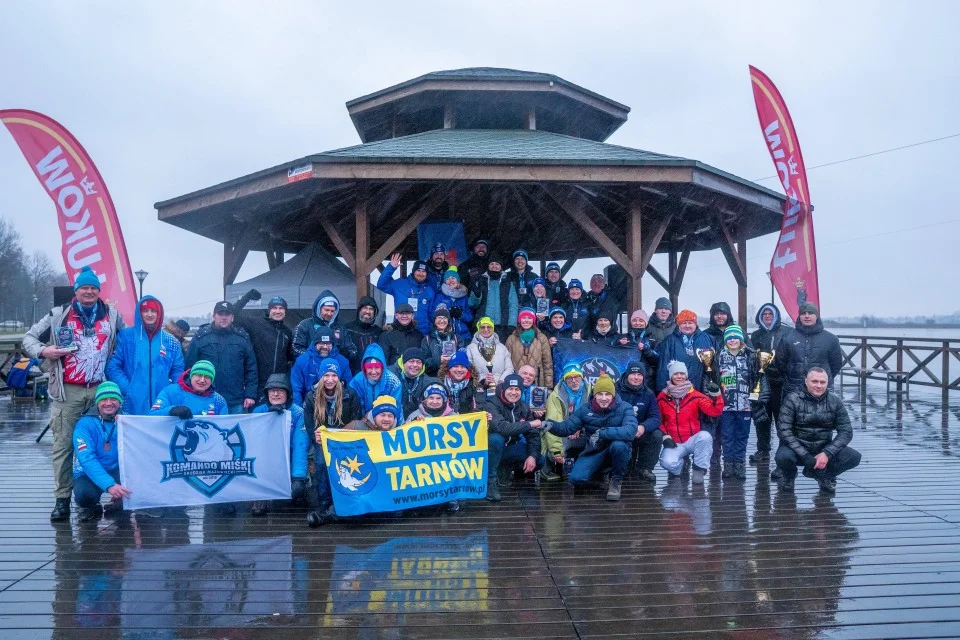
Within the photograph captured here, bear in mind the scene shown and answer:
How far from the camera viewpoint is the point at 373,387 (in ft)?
19.8

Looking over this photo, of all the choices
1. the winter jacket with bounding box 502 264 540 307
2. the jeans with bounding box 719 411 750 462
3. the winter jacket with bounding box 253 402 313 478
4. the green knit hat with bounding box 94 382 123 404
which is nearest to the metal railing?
the jeans with bounding box 719 411 750 462

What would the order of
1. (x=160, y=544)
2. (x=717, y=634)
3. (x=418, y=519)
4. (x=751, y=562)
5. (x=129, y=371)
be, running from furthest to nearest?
1. (x=129, y=371)
2. (x=418, y=519)
3. (x=160, y=544)
4. (x=751, y=562)
5. (x=717, y=634)

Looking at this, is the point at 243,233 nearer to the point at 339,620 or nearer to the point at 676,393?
the point at 676,393

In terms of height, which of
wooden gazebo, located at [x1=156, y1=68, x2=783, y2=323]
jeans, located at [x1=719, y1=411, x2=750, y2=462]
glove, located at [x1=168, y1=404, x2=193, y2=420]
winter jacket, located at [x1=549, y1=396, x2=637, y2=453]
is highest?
wooden gazebo, located at [x1=156, y1=68, x2=783, y2=323]

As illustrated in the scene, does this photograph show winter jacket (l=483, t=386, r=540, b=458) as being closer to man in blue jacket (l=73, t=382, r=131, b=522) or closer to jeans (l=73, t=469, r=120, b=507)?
man in blue jacket (l=73, t=382, r=131, b=522)

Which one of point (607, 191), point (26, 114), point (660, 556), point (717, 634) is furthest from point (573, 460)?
point (26, 114)

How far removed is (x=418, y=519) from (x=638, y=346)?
3.50 meters

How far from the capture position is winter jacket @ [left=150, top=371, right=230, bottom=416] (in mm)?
5680

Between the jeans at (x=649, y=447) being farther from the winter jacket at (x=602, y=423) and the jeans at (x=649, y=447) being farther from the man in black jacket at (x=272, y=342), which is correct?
the man in black jacket at (x=272, y=342)

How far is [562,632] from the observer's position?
3.35 m

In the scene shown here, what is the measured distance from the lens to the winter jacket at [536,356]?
7.38 metres

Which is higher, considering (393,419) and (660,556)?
(393,419)

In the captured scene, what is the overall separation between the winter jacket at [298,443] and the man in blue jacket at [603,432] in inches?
87.3

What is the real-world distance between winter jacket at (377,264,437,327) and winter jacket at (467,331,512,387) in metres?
1.86
